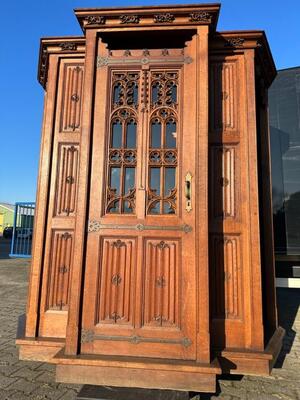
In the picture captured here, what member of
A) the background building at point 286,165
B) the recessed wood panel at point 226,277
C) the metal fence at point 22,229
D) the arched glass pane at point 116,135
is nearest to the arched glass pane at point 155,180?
the arched glass pane at point 116,135

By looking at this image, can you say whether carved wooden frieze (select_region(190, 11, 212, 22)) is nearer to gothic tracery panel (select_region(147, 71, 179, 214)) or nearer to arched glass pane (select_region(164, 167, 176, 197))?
gothic tracery panel (select_region(147, 71, 179, 214))

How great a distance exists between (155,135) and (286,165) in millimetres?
5471

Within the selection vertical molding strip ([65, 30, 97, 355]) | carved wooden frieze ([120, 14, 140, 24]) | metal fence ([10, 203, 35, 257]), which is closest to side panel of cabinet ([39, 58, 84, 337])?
vertical molding strip ([65, 30, 97, 355])

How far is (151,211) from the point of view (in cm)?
315

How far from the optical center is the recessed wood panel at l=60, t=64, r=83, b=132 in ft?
11.8

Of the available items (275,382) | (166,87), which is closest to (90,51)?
(166,87)

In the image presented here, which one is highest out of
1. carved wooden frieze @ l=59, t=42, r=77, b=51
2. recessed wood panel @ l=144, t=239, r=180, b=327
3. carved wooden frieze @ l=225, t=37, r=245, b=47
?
carved wooden frieze @ l=59, t=42, r=77, b=51

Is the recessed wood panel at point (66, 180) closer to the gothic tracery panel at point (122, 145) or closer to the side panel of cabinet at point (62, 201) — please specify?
the side panel of cabinet at point (62, 201)

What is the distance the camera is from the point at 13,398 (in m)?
2.74

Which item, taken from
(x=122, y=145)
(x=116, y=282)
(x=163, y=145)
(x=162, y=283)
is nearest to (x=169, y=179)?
(x=163, y=145)

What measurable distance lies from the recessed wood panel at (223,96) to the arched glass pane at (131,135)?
808 millimetres

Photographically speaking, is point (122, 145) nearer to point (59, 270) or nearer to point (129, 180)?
point (129, 180)

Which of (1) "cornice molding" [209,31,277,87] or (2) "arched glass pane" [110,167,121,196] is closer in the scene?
(2) "arched glass pane" [110,167,121,196]

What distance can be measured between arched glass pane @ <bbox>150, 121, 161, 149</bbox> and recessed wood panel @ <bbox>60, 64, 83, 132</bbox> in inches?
33.6
